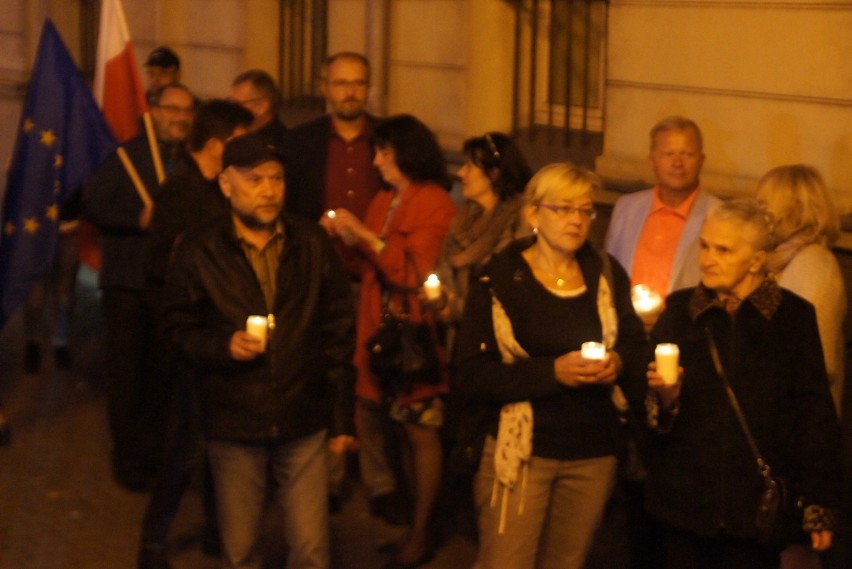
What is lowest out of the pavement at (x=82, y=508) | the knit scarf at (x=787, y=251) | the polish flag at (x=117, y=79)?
the pavement at (x=82, y=508)

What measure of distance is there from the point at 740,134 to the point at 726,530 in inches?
141

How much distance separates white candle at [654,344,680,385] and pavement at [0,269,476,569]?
242cm

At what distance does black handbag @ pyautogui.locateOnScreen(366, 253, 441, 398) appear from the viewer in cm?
690

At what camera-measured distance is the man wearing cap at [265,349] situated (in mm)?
5672

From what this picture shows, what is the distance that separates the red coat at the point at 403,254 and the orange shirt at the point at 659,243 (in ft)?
2.97

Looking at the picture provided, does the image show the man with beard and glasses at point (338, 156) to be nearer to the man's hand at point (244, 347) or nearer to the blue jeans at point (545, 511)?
the man's hand at point (244, 347)

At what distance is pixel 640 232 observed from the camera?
675 cm

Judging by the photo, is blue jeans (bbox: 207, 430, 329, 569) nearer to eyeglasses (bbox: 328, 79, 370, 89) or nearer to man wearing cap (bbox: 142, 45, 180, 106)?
eyeglasses (bbox: 328, 79, 370, 89)

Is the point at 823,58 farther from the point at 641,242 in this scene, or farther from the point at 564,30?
the point at 564,30

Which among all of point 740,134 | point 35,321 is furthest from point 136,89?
point 740,134

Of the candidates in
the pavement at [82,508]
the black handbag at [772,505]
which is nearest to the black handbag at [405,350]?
the pavement at [82,508]

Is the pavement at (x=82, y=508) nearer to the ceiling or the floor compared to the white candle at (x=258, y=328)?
nearer to the floor

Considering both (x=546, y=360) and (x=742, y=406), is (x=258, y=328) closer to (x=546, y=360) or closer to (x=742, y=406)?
(x=546, y=360)

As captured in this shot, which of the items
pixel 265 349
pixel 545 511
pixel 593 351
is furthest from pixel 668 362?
pixel 265 349
